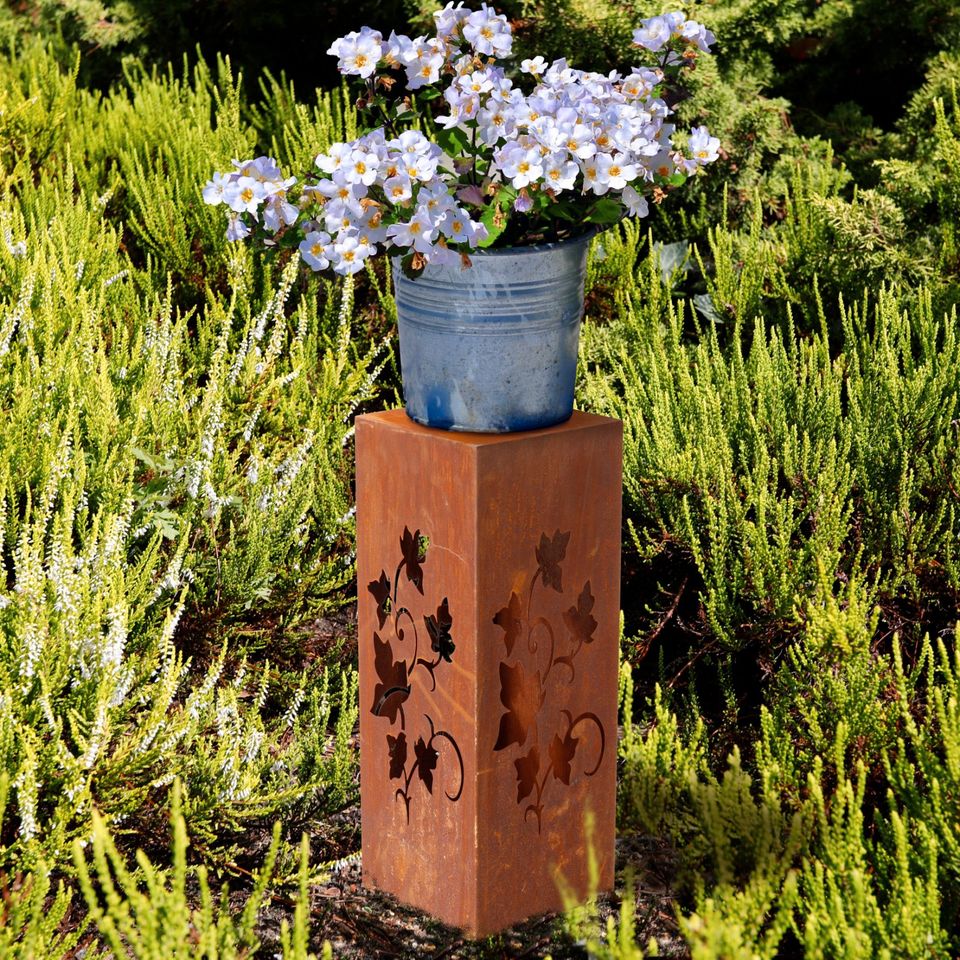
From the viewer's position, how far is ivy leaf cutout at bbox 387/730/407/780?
6.72ft

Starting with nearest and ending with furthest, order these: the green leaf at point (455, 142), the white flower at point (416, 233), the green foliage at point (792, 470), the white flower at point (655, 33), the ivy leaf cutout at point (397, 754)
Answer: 1. the white flower at point (416, 233)
2. the green leaf at point (455, 142)
3. the white flower at point (655, 33)
4. the ivy leaf cutout at point (397, 754)
5. the green foliage at point (792, 470)

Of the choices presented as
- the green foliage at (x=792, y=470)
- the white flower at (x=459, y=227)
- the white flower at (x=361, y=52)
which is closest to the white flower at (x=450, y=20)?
the white flower at (x=361, y=52)

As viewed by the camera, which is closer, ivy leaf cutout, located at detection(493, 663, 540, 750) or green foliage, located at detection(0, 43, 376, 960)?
ivy leaf cutout, located at detection(493, 663, 540, 750)

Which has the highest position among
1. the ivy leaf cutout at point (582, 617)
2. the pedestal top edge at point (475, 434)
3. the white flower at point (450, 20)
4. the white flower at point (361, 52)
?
the white flower at point (450, 20)

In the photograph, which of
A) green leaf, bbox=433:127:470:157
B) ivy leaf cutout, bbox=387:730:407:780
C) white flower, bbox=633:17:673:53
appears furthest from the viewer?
ivy leaf cutout, bbox=387:730:407:780

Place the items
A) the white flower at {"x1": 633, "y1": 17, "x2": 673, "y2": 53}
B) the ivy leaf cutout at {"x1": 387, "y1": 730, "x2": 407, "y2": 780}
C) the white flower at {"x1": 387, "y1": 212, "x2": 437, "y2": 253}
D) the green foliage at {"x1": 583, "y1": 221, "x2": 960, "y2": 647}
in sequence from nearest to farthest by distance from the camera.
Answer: the white flower at {"x1": 387, "y1": 212, "x2": 437, "y2": 253} < the white flower at {"x1": 633, "y1": 17, "x2": 673, "y2": 53} < the ivy leaf cutout at {"x1": 387, "y1": 730, "x2": 407, "y2": 780} < the green foliage at {"x1": 583, "y1": 221, "x2": 960, "y2": 647}

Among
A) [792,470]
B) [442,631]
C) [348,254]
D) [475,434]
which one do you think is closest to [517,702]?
[442,631]

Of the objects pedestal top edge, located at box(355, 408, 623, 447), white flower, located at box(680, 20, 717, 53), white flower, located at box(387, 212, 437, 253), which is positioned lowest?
pedestal top edge, located at box(355, 408, 623, 447)

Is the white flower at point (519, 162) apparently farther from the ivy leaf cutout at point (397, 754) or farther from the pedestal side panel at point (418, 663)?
the ivy leaf cutout at point (397, 754)

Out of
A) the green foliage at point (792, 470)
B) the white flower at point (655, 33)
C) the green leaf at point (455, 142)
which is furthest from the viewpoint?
the green foliage at point (792, 470)

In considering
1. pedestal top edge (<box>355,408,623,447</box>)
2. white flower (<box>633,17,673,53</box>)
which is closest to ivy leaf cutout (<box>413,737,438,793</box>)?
pedestal top edge (<box>355,408,623,447</box>)

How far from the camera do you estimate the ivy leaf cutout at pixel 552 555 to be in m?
1.92

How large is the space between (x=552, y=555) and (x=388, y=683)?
0.37 meters

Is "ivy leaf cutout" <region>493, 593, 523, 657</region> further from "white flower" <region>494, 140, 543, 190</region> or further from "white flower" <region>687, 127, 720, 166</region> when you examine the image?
"white flower" <region>687, 127, 720, 166</region>
